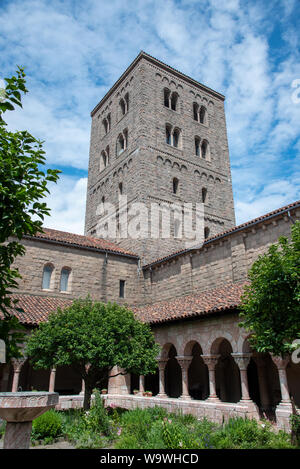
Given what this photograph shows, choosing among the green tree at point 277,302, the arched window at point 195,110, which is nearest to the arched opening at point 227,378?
the green tree at point 277,302

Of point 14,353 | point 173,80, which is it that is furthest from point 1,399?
point 173,80

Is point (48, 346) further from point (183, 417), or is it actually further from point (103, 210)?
point (103, 210)

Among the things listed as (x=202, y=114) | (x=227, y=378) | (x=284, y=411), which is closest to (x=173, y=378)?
(x=227, y=378)

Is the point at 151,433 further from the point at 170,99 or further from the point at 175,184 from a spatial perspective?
the point at 170,99

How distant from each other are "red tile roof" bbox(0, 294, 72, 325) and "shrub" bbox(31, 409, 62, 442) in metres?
5.36

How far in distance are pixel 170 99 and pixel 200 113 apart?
11.5ft

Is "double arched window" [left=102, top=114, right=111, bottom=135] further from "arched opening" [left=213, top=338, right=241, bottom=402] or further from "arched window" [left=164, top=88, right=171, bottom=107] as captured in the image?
"arched opening" [left=213, top=338, right=241, bottom=402]

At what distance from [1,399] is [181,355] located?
9655 millimetres

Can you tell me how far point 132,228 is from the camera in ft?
76.3

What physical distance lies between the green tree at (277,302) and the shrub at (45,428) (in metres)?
5.87

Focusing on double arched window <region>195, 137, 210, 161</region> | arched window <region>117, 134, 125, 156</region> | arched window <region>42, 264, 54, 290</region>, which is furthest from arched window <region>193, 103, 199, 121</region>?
arched window <region>42, 264, 54, 290</region>

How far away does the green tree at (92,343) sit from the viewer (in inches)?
471

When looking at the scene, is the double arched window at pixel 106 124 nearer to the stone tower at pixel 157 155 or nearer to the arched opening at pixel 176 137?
the stone tower at pixel 157 155

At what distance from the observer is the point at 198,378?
18.1m
